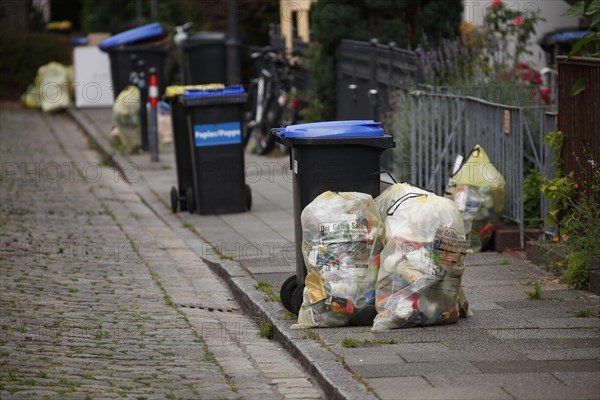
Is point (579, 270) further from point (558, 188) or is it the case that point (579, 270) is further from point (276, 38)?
point (276, 38)

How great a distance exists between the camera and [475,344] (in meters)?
6.97

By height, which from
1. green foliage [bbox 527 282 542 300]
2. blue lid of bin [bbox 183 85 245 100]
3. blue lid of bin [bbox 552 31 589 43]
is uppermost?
blue lid of bin [bbox 552 31 589 43]

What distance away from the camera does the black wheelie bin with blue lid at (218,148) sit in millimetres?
13523

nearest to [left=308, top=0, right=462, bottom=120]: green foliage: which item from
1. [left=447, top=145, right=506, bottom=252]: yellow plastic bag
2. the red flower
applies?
the red flower

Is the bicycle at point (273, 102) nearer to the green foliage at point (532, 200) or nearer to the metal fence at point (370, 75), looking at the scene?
the metal fence at point (370, 75)

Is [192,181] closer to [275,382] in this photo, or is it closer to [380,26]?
[380,26]

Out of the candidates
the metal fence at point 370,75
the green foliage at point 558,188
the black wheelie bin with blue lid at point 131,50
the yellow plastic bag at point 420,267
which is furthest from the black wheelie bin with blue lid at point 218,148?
the black wheelie bin with blue lid at point 131,50

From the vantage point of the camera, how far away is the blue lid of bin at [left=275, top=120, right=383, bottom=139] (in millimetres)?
7941

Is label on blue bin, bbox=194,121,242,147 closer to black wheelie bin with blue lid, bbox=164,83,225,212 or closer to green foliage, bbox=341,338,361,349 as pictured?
black wheelie bin with blue lid, bbox=164,83,225,212

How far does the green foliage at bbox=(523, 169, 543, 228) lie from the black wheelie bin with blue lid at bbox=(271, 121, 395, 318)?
2.58 meters

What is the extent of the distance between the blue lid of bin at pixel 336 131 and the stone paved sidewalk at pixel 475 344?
1.24 metres

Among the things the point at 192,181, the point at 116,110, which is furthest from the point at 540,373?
the point at 116,110

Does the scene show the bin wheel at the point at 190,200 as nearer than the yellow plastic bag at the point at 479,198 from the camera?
No

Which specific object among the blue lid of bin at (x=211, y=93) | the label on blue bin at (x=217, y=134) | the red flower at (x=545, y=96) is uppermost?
the blue lid of bin at (x=211, y=93)
